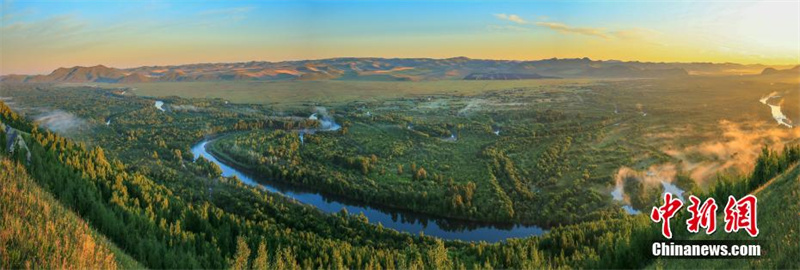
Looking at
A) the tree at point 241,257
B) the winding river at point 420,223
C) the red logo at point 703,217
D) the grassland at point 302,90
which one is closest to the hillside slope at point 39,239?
the tree at point 241,257

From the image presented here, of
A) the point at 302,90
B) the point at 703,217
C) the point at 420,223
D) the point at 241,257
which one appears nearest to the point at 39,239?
the point at 241,257

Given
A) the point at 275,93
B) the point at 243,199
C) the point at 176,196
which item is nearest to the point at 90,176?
the point at 176,196

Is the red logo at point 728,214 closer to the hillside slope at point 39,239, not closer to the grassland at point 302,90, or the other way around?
the hillside slope at point 39,239

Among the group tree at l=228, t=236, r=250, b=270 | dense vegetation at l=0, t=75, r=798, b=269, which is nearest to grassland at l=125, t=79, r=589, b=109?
dense vegetation at l=0, t=75, r=798, b=269

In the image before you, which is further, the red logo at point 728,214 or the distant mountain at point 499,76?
the distant mountain at point 499,76

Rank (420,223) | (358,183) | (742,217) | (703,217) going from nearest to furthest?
(742,217)
(703,217)
(420,223)
(358,183)

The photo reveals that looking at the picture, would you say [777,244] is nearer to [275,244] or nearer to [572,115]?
[275,244]

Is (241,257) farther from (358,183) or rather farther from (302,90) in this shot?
(302,90)

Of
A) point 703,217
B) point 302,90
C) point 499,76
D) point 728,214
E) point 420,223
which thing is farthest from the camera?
point 499,76

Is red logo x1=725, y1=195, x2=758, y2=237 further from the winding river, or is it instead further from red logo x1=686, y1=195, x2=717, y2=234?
the winding river
